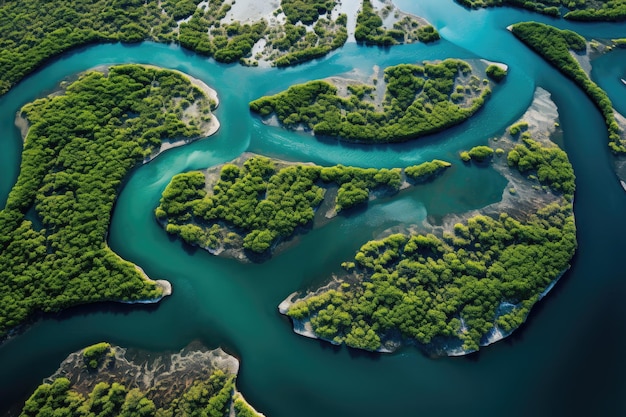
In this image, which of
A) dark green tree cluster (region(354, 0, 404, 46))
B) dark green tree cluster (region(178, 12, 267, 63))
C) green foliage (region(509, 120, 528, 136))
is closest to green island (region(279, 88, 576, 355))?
green foliage (region(509, 120, 528, 136))

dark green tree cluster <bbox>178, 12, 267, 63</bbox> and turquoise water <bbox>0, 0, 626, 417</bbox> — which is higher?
dark green tree cluster <bbox>178, 12, 267, 63</bbox>

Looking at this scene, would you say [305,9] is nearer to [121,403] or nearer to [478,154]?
[478,154]

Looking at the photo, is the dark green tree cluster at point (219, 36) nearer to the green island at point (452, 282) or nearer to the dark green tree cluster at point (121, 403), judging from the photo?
the green island at point (452, 282)

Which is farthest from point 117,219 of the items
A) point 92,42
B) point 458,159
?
point 458,159

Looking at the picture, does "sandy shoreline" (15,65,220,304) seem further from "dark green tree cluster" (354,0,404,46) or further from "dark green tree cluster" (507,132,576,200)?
"dark green tree cluster" (507,132,576,200)

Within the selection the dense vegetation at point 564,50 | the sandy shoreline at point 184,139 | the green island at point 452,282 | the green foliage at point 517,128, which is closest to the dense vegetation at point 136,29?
the sandy shoreline at point 184,139
